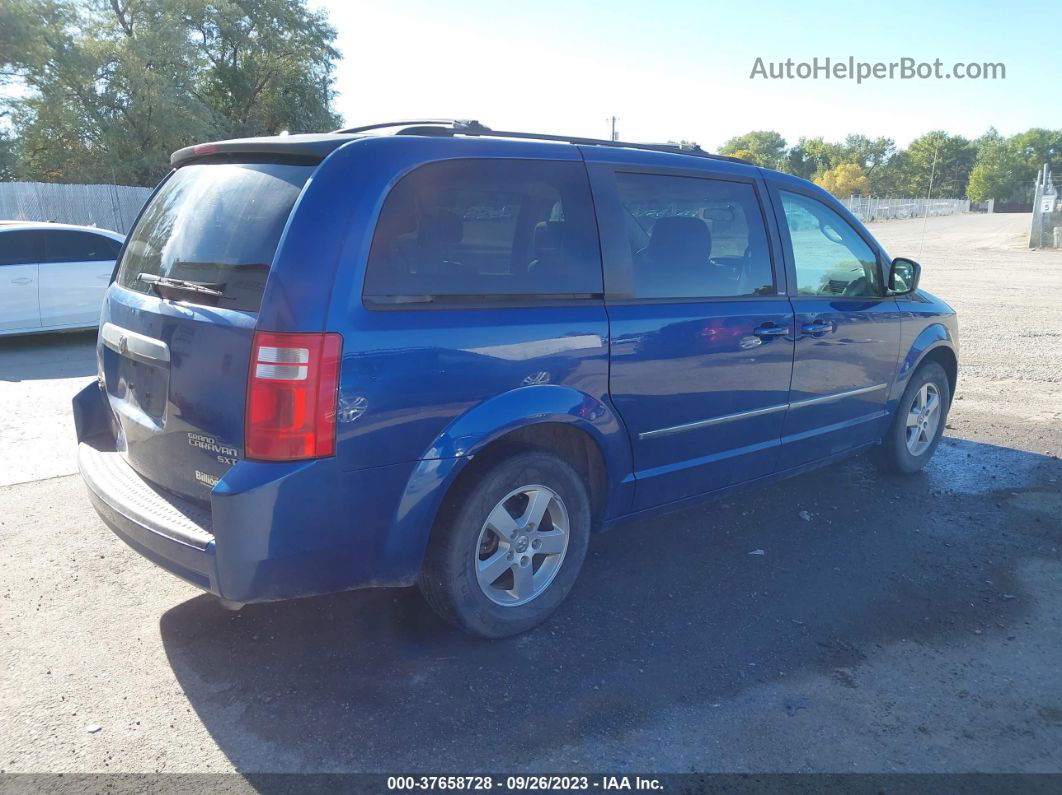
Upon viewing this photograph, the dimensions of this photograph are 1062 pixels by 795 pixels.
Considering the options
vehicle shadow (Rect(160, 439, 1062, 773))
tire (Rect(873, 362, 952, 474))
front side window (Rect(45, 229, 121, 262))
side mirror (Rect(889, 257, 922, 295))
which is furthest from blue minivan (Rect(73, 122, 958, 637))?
front side window (Rect(45, 229, 121, 262))

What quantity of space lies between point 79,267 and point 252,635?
8.21 meters

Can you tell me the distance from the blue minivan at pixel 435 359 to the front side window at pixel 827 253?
0.16 m

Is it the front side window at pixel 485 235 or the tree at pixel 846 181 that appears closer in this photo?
the front side window at pixel 485 235

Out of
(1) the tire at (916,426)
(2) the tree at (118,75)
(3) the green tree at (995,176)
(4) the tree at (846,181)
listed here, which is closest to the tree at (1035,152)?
(3) the green tree at (995,176)

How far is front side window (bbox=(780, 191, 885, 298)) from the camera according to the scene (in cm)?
469

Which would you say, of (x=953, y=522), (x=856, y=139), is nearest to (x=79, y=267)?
(x=953, y=522)

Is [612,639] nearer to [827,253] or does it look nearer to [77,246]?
[827,253]

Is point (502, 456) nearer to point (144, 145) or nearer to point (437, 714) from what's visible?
point (437, 714)

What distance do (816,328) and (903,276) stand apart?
1124mm

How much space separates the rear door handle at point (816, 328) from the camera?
4547 mm

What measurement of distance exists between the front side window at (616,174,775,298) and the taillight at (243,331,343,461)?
1.54m

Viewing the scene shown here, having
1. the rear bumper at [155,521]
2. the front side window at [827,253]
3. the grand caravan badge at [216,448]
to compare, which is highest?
the front side window at [827,253]

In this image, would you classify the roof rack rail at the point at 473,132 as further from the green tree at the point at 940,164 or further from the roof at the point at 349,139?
the green tree at the point at 940,164

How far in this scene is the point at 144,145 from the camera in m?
28.8
